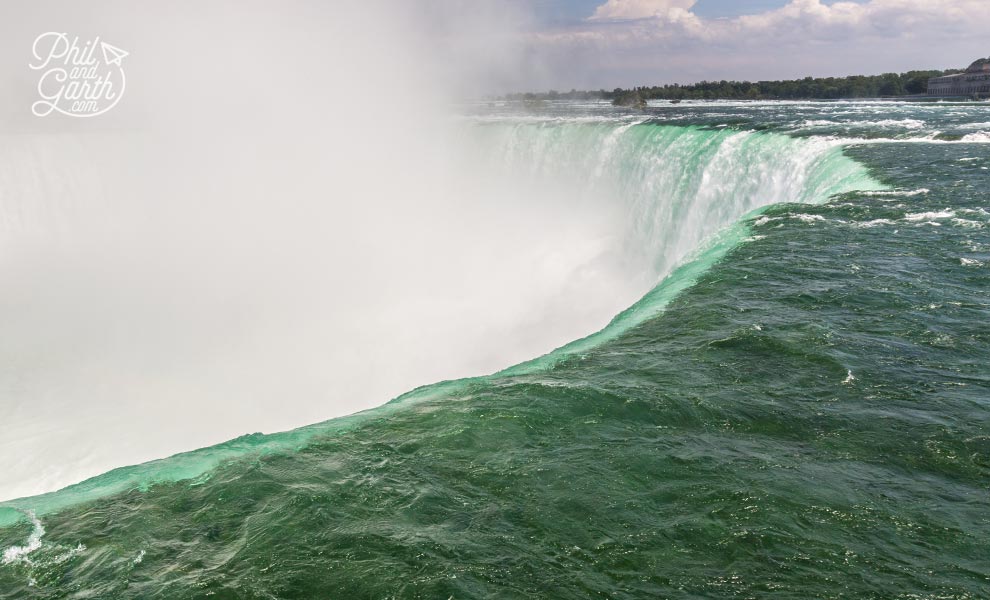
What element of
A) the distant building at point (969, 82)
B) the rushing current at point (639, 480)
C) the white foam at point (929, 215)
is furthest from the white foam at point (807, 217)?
the distant building at point (969, 82)

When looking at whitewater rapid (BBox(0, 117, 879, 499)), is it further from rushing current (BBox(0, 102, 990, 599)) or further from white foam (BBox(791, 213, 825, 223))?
rushing current (BBox(0, 102, 990, 599))

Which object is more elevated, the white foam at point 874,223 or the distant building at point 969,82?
the distant building at point 969,82

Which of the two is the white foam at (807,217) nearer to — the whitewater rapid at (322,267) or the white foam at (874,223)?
the white foam at (874,223)

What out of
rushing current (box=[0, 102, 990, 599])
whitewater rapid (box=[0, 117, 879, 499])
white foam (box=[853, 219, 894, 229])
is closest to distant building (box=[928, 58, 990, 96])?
whitewater rapid (box=[0, 117, 879, 499])

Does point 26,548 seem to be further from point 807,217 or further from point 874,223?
point 874,223

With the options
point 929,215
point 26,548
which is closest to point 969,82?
Result: point 929,215

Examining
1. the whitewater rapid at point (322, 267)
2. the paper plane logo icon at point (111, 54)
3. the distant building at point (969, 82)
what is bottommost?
the whitewater rapid at point (322, 267)

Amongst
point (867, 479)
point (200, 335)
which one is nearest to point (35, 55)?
point (200, 335)
